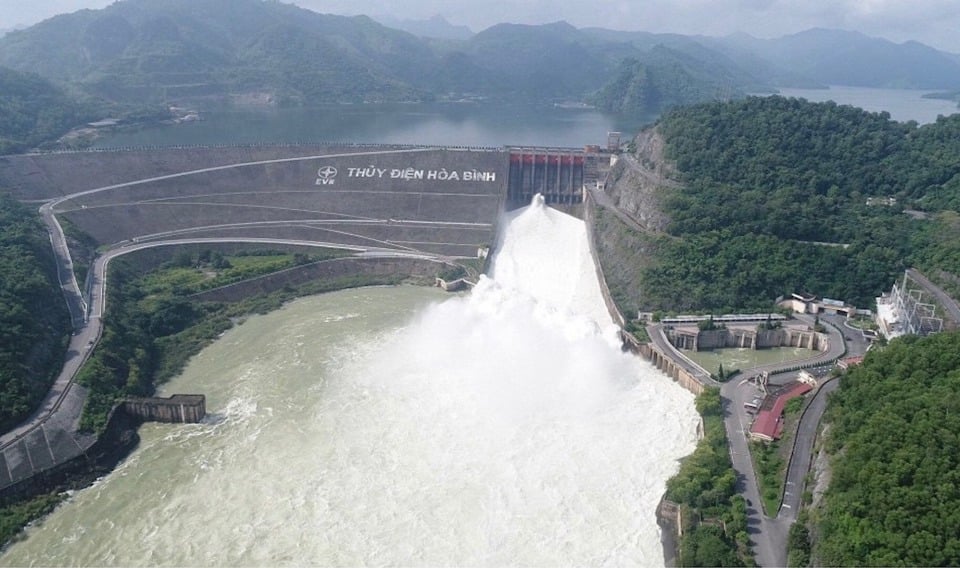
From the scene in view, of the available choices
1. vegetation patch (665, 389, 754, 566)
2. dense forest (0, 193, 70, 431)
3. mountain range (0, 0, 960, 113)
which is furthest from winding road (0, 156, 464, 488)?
mountain range (0, 0, 960, 113)

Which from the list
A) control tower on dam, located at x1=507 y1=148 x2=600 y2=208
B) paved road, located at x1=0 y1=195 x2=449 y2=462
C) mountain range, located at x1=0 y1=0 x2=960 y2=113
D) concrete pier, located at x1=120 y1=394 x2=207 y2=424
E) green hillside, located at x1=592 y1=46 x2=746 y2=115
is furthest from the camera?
green hillside, located at x1=592 y1=46 x2=746 y2=115

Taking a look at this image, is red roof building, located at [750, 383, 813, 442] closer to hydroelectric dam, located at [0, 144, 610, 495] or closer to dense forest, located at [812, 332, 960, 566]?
dense forest, located at [812, 332, 960, 566]

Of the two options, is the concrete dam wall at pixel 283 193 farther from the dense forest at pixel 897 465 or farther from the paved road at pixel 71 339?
the dense forest at pixel 897 465

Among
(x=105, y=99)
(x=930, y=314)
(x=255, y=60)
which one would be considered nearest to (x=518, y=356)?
(x=930, y=314)

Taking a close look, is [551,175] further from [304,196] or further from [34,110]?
[34,110]

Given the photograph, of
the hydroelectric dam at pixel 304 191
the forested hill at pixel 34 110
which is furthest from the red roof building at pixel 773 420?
the forested hill at pixel 34 110

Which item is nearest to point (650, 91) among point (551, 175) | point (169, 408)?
point (551, 175)
